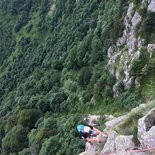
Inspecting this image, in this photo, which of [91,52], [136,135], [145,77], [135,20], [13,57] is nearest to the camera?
[136,135]

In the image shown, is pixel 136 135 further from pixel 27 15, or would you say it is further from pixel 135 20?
pixel 27 15

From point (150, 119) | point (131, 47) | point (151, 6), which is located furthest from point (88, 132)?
point (151, 6)

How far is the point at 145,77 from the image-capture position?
6481 cm

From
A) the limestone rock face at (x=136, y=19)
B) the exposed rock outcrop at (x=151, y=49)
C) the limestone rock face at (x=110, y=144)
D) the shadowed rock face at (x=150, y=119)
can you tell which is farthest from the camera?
the limestone rock face at (x=136, y=19)

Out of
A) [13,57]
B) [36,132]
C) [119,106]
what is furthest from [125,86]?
[13,57]

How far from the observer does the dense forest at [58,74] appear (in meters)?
71.8

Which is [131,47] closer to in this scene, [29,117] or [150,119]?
[29,117]

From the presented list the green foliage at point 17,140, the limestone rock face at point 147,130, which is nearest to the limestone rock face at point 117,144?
the limestone rock face at point 147,130

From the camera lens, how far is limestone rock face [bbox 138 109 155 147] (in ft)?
98.1

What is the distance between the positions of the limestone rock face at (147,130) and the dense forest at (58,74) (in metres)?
29.2

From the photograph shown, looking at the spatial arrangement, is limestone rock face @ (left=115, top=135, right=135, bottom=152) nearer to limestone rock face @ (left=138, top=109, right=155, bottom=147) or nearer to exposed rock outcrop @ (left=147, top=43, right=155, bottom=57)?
limestone rock face @ (left=138, top=109, right=155, bottom=147)

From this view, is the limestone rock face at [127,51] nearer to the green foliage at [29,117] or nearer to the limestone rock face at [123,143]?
the green foliage at [29,117]

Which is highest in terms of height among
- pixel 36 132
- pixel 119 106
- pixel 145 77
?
pixel 145 77

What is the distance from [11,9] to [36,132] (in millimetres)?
81541
